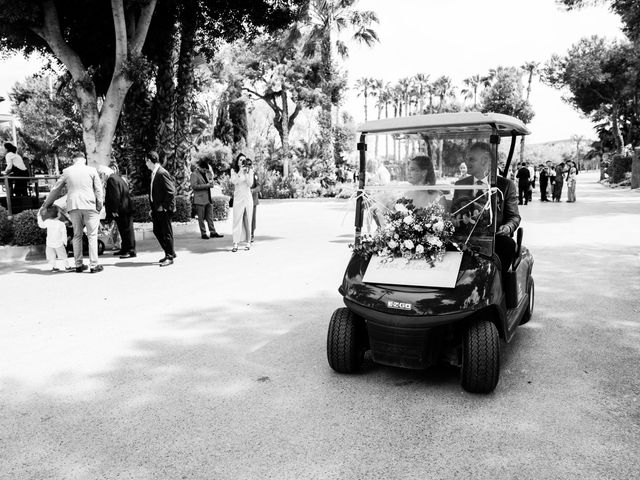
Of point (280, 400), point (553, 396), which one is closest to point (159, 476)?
point (280, 400)

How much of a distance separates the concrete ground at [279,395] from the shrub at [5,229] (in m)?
3.57

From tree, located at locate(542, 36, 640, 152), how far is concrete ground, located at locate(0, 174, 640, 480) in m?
31.7

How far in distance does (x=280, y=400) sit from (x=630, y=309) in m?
4.08

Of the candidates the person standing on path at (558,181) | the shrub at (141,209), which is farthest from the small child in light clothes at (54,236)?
the person standing on path at (558,181)

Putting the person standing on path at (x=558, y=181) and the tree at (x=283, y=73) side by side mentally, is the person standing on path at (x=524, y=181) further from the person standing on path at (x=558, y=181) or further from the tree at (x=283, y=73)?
the tree at (x=283, y=73)

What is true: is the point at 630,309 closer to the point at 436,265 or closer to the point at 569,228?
the point at 436,265

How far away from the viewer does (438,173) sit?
180 inches

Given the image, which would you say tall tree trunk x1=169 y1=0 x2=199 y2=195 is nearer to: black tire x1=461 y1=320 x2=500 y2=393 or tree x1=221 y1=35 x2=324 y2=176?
black tire x1=461 y1=320 x2=500 y2=393

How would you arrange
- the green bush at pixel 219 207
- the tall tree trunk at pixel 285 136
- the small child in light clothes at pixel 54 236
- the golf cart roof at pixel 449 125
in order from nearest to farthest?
1. the golf cart roof at pixel 449 125
2. the small child in light clothes at pixel 54 236
3. the green bush at pixel 219 207
4. the tall tree trunk at pixel 285 136

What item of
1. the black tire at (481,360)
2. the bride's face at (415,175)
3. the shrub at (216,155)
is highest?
the shrub at (216,155)

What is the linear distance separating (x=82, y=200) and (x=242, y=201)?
9.75 ft

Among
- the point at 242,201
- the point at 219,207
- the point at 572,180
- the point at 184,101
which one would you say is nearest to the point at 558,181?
the point at 572,180

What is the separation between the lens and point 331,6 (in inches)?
1124

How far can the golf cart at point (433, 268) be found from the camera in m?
3.73
